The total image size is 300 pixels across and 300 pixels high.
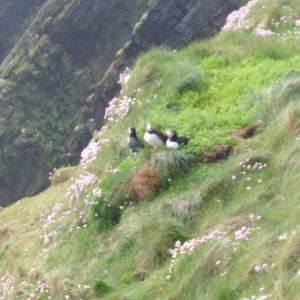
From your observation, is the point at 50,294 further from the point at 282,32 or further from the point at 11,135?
the point at 11,135

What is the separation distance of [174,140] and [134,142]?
95 centimetres

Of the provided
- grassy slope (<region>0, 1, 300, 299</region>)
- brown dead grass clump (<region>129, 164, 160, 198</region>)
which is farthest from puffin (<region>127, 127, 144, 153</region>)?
brown dead grass clump (<region>129, 164, 160, 198</region>)

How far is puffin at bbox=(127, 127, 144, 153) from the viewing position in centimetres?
1235

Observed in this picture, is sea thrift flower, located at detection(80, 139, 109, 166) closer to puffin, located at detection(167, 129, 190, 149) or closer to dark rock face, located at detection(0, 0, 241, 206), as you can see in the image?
puffin, located at detection(167, 129, 190, 149)

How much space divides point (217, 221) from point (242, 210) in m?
0.42

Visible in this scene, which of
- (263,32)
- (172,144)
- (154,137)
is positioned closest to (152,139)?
(154,137)

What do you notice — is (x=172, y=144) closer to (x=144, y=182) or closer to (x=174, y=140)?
(x=174, y=140)

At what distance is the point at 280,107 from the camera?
1210 cm

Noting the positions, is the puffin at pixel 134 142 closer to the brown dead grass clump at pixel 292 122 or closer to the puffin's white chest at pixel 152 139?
the puffin's white chest at pixel 152 139

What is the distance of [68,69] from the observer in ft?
386

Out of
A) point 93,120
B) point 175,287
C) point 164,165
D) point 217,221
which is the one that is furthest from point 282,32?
point 93,120

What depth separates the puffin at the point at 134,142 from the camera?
1235cm

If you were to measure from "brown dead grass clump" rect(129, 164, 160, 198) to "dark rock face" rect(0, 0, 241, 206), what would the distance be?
269ft

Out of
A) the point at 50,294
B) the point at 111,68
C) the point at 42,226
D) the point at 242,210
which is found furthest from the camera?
the point at 111,68
